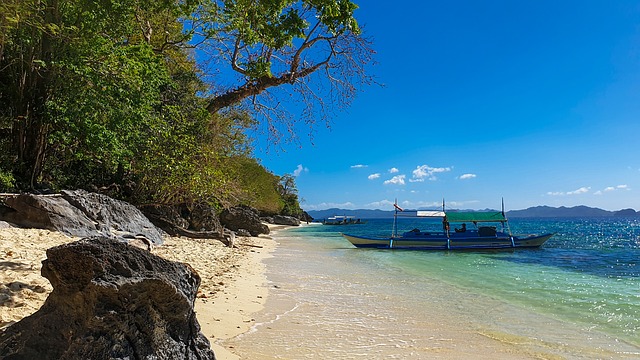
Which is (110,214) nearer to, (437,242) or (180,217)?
(180,217)

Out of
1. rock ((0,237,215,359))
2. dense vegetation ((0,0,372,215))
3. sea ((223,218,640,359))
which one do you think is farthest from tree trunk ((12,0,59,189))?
rock ((0,237,215,359))

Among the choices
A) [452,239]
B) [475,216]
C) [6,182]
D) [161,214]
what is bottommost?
[452,239]

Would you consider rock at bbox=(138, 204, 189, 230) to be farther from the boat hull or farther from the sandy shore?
the boat hull

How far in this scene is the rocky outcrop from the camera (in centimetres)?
791

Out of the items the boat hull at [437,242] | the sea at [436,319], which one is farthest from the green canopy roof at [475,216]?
the sea at [436,319]

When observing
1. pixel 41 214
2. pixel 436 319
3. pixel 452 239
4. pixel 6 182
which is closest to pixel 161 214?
pixel 6 182

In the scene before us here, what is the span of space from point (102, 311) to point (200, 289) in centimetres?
429

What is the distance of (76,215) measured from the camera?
336 inches

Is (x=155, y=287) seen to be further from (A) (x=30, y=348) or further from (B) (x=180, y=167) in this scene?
(B) (x=180, y=167)

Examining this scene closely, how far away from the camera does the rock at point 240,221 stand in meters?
25.3

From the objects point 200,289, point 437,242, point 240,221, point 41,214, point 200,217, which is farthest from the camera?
point 240,221

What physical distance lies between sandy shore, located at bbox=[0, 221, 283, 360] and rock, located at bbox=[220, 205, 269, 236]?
15.9 m

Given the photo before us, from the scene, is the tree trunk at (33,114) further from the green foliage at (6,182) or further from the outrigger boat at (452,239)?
the outrigger boat at (452,239)

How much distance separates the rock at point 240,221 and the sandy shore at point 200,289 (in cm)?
1593
